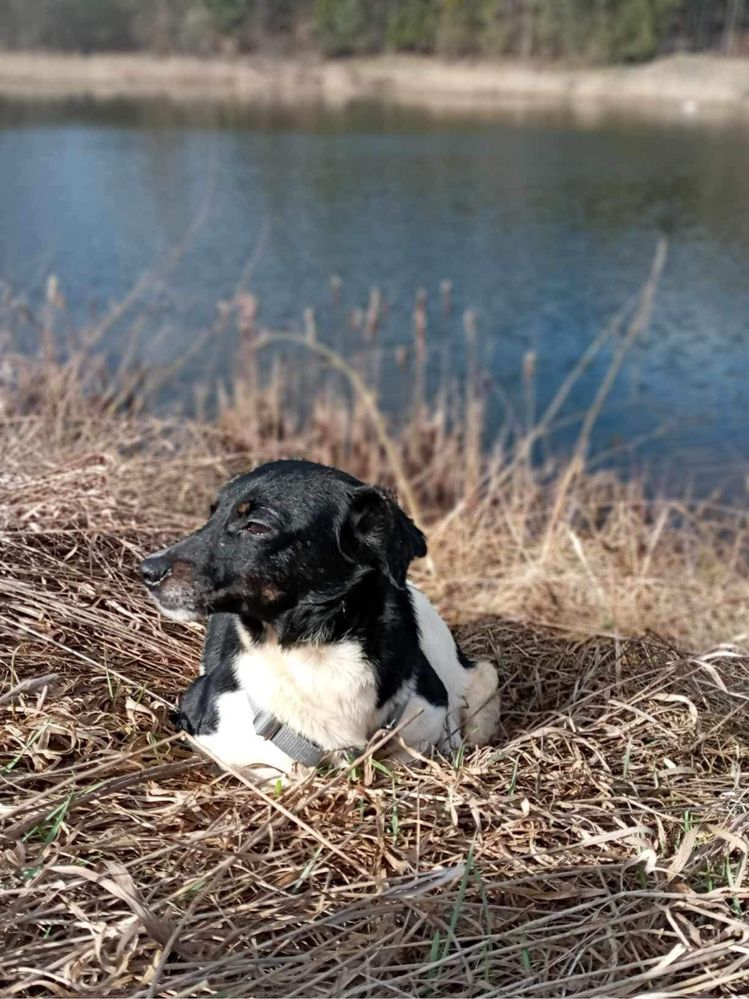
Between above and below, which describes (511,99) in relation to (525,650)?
above

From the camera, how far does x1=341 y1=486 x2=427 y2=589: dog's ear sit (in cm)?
279

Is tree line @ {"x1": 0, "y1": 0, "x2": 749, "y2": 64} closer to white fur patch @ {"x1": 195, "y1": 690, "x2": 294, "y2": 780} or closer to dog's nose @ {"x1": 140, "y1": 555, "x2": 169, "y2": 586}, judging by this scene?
dog's nose @ {"x1": 140, "y1": 555, "x2": 169, "y2": 586}

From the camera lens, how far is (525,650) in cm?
395

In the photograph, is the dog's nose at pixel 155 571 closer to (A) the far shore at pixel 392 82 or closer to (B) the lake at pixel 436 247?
(B) the lake at pixel 436 247

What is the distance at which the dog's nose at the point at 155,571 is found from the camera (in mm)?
2650

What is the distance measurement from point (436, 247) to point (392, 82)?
36875 millimetres

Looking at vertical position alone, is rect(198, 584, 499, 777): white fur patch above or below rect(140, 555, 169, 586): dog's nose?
below

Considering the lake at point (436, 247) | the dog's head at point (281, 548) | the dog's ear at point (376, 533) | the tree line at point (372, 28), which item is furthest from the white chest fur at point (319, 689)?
the tree line at point (372, 28)

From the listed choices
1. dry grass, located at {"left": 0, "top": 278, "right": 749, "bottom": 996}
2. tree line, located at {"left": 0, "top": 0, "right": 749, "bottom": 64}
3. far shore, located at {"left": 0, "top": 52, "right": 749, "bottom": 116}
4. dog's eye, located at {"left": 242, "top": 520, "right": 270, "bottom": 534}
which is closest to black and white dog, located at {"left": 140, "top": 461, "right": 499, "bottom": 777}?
dog's eye, located at {"left": 242, "top": 520, "right": 270, "bottom": 534}

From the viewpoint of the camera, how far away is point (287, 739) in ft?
8.92

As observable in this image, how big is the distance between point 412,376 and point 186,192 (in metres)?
9.29

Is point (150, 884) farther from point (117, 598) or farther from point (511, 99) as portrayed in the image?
point (511, 99)

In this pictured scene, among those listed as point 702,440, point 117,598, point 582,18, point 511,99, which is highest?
point 582,18

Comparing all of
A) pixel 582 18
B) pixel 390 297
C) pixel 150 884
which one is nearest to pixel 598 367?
pixel 390 297
